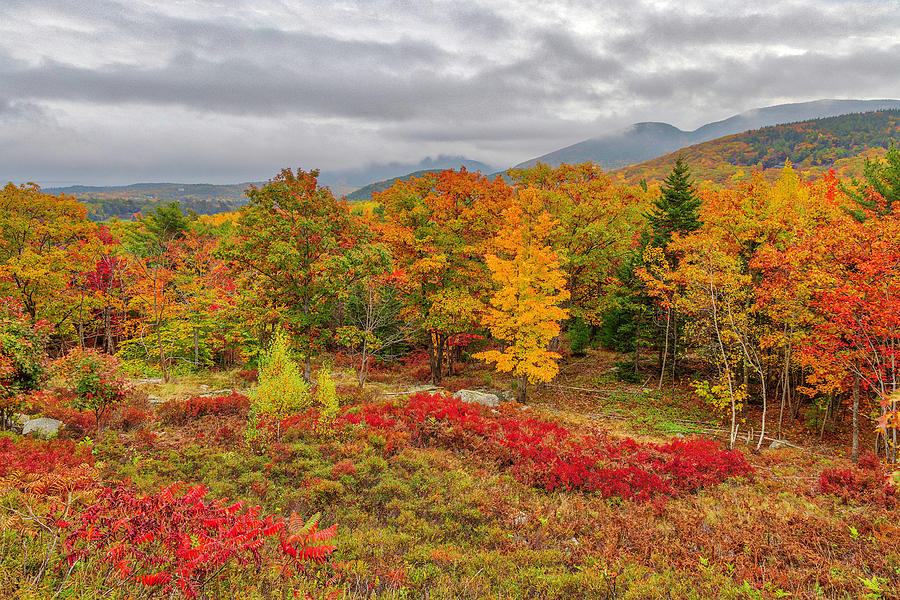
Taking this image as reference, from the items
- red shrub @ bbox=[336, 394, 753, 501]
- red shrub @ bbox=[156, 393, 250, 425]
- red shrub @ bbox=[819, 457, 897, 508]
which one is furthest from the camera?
red shrub @ bbox=[156, 393, 250, 425]

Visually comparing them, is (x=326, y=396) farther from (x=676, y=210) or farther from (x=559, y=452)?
(x=676, y=210)

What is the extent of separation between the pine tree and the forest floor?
1158cm

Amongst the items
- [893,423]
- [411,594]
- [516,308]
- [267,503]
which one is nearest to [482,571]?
[411,594]

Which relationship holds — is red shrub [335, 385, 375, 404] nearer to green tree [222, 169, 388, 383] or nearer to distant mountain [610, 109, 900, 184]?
green tree [222, 169, 388, 383]

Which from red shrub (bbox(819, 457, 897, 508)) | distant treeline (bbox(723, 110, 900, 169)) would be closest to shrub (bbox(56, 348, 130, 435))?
red shrub (bbox(819, 457, 897, 508))

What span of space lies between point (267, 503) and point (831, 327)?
17240mm

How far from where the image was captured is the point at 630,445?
12602 millimetres

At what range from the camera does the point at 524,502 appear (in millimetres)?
8898

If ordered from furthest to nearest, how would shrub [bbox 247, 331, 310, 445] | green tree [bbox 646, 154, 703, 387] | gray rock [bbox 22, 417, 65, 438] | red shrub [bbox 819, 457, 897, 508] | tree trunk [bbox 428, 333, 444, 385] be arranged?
tree trunk [bbox 428, 333, 444, 385], green tree [bbox 646, 154, 703, 387], shrub [bbox 247, 331, 310, 445], gray rock [bbox 22, 417, 65, 438], red shrub [bbox 819, 457, 897, 508]

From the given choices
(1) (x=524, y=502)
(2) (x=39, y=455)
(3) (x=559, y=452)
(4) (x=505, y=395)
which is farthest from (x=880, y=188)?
(2) (x=39, y=455)

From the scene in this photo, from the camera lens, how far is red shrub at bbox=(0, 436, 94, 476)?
7824 millimetres

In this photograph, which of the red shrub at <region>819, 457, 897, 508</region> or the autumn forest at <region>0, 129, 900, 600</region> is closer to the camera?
the autumn forest at <region>0, 129, 900, 600</region>

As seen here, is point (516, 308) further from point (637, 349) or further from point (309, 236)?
point (637, 349)

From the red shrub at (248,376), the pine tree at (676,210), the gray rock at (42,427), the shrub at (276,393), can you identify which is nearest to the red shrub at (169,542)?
the shrub at (276,393)
